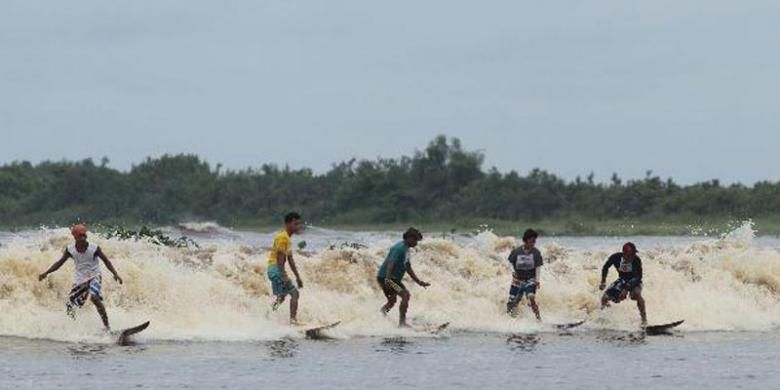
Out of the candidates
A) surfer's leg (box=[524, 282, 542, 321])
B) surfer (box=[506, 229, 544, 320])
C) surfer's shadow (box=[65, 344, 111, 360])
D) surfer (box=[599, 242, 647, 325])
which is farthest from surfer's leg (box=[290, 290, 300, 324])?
surfer (box=[599, 242, 647, 325])

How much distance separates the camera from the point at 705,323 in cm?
→ 2767

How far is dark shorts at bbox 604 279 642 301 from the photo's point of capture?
2564 cm

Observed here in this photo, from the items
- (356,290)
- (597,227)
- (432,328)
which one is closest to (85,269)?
(432,328)

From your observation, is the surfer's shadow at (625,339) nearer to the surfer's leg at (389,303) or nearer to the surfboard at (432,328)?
the surfboard at (432,328)

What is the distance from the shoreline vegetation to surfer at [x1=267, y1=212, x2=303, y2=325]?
46602mm

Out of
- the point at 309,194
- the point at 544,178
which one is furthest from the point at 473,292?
the point at 309,194

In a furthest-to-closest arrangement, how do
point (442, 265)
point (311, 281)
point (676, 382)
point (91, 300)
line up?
point (442, 265)
point (311, 281)
point (91, 300)
point (676, 382)

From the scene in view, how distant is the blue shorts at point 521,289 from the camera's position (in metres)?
25.7

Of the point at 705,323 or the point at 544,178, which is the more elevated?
the point at 544,178

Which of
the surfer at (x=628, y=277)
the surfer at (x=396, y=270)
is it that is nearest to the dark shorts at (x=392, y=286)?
the surfer at (x=396, y=270)

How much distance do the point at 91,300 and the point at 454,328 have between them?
6526 mm

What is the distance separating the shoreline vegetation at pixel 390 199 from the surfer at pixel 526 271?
43.6m

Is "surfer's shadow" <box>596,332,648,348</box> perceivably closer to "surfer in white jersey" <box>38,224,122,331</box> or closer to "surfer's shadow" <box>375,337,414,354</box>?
"surfer's shadow" <box>375,337,414,354</box>

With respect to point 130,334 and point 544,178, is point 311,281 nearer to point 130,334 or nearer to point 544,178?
point 130,334
